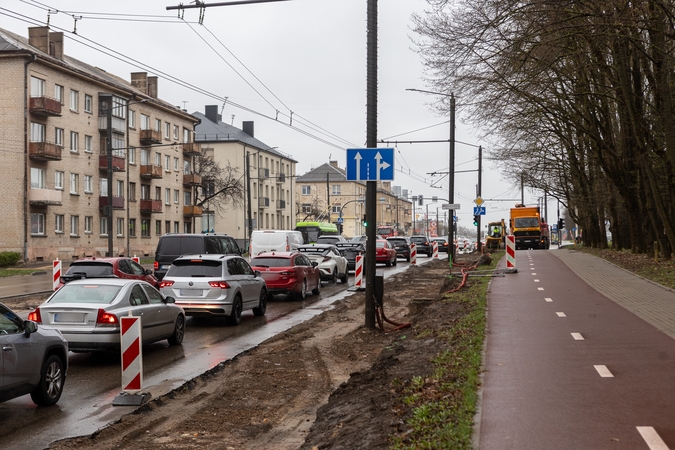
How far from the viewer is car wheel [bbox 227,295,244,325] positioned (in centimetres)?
1727

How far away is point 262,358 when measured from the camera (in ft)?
40.6

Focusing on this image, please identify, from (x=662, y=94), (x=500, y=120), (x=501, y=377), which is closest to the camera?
(x=501, y=377)

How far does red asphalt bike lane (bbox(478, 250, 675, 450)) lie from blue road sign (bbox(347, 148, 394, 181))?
329 cm

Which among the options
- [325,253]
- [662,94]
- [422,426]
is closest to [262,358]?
[422,426]

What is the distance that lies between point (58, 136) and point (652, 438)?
2026 inches

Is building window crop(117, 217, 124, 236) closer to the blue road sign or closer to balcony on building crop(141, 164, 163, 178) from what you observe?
balcony on building crop(141, 164, 163, 178)

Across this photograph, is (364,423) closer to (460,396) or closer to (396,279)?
(460,396)

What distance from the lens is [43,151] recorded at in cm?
4906

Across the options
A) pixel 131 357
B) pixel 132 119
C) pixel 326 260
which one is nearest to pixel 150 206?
pixel 132 119

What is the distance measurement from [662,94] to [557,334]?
13376 mm

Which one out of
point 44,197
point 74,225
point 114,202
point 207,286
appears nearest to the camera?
point 207,286

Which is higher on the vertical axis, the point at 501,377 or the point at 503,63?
the point at 503,63

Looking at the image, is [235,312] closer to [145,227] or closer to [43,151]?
[43,151]

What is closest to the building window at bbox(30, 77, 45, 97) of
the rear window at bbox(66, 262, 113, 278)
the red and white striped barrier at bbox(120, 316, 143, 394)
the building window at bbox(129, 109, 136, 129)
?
the building window at bbox(129, 109, 136, 129)
